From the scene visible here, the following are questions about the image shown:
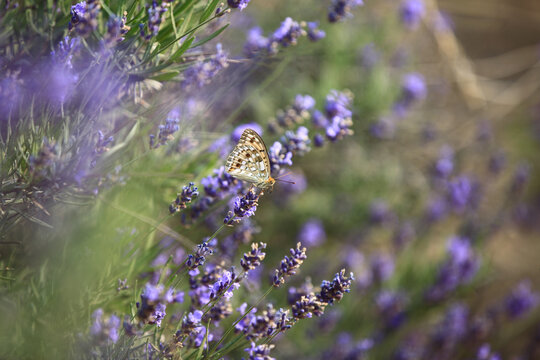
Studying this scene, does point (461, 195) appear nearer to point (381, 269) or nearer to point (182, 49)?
point (381, 269)

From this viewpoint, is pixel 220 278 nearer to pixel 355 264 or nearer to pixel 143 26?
pixel 143 26

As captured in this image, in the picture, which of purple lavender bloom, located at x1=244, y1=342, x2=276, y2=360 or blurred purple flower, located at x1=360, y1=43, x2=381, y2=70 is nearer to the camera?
purple lavender bloom, located at x1=244, y1=342, x2=276, y2=360

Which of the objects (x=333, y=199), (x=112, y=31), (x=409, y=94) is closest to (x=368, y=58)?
(x=409, y=94)

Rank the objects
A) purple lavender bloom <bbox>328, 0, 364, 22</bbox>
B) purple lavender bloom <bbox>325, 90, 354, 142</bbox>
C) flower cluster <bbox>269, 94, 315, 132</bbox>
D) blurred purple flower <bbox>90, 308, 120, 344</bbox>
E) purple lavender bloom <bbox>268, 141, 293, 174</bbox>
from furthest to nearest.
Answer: flower cluster <bbox>269, 94, 315, 132</bbox> → purple lavender bloom <bbox>328, 0, 364, 22</bbox> → purple lavender bloom <bbox>325, 90, 354, 142</bbox> → purple lavender bloom <bbox>268, 141, 293, 174</bbox> → blurred purple flower <bbox>90, 308, 120, 344</bbox>

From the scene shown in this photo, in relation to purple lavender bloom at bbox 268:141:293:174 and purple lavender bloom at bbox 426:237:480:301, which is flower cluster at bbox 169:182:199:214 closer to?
purple lavender bloom at bbox 268:141:293:174

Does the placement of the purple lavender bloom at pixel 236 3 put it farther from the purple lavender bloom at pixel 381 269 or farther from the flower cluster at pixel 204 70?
the purple lavender bloom at pixel 381 269

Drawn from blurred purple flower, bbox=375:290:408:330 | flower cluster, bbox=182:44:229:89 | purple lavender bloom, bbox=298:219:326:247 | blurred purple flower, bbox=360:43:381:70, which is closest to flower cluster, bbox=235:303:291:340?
flower cluster, bbox=182:44:229:89
